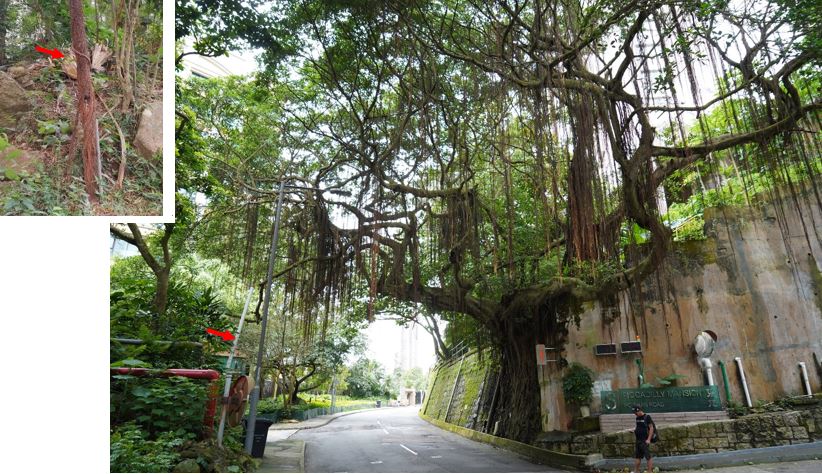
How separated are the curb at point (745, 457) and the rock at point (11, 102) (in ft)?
26.7

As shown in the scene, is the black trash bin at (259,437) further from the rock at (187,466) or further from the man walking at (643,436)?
the man walking at (643,436)

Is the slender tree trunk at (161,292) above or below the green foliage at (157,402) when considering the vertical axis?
above

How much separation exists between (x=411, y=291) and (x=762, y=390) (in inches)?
238

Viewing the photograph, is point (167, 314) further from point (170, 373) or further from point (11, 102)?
point (11, 102)

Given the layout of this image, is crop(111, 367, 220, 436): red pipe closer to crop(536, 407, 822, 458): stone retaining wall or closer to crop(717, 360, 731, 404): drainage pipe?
crop(536, 407, 822, 458): stone retaining wall

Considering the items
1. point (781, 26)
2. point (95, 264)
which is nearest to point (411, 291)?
point (95, 264)

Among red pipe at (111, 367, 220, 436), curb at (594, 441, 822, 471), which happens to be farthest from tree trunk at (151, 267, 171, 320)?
curb at (594, 441, 822, 471)

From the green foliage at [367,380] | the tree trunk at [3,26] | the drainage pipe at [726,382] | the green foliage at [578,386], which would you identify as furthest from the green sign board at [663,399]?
the green foliage at [367,380]

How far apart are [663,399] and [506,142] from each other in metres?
5.03

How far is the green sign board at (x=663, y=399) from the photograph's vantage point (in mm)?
8023

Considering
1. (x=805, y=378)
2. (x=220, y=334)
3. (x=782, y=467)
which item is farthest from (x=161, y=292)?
(x=805, y=378)

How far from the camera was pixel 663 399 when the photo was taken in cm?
819

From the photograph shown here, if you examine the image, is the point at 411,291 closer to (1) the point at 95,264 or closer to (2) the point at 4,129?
(1) the point at 95,264

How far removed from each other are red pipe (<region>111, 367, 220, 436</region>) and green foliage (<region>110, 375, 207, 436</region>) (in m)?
0.06
